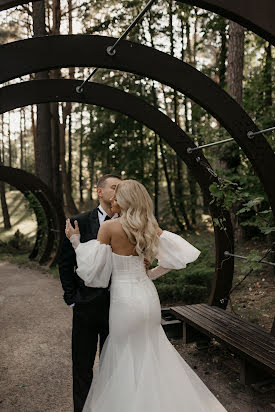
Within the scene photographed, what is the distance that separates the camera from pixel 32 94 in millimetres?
5031

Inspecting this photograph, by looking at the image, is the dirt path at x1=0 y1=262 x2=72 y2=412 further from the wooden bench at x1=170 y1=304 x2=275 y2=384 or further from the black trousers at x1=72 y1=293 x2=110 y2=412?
the wooden bench at x1=170 y1=304 x2=275 y2=384

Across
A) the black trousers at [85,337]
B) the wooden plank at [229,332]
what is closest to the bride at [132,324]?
the black trousers at [85,337]

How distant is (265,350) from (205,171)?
249 centimetres

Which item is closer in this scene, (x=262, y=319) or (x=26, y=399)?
(x=26, y=399)

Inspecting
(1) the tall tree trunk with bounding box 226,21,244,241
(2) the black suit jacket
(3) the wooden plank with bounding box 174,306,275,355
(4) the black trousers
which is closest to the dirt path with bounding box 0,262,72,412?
(4) the black trousers

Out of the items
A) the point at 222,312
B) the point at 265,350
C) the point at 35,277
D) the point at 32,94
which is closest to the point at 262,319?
the point at 222,312

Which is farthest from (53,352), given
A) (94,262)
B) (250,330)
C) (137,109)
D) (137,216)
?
(137,109)

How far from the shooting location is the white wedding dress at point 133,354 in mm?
3053

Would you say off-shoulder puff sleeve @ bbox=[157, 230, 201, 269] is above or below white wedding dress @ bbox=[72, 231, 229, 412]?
above

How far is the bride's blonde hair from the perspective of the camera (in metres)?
3.05

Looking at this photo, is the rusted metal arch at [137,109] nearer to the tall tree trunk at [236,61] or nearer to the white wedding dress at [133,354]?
the white wedding dress at [133,354]

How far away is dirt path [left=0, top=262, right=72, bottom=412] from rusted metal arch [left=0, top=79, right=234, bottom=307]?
7.62 ft

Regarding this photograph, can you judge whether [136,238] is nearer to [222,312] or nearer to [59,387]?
[59,387]

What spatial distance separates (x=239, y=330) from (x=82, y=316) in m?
2.01
